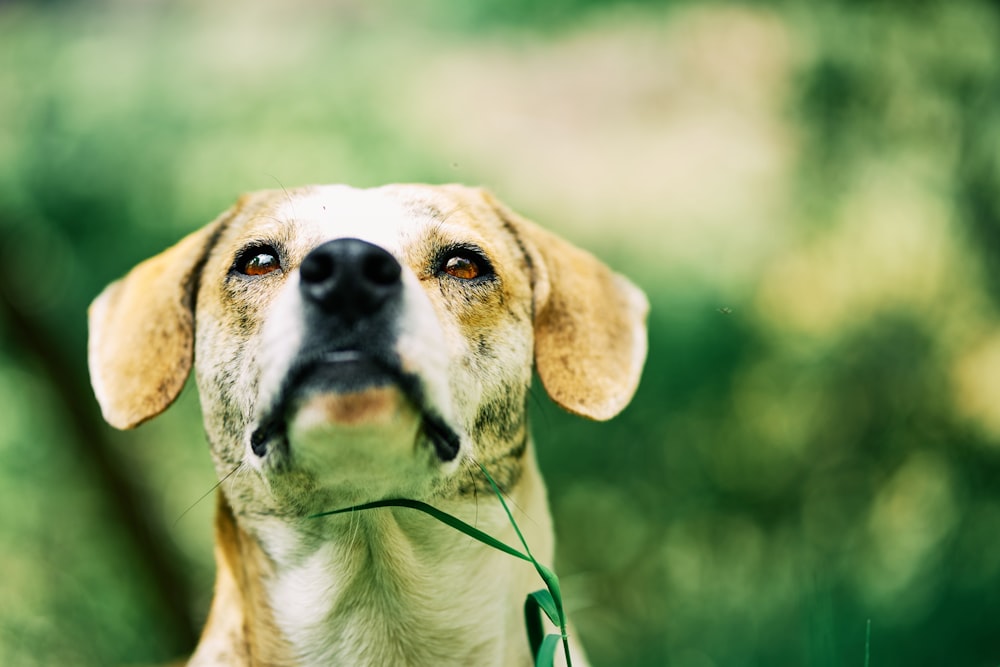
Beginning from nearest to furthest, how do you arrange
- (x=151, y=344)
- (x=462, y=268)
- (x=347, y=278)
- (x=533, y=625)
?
(x=347, y=278)
(x=533, y=625)
(x=462, y=268)
(x=151, y=344)

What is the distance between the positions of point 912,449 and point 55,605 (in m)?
4.65

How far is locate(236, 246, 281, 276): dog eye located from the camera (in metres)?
2.40

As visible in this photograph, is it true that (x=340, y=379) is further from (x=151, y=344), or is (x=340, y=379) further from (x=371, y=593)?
(x=151, y=344)

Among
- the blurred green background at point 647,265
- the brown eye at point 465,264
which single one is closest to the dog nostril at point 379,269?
the brown eye at point 465,264

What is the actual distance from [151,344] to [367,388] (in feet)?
3.25

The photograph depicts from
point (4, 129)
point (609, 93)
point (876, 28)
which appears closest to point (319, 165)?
point (4, 129)

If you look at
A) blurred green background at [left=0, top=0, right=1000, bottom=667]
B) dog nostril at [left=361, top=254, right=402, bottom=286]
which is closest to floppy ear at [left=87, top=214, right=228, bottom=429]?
dog nostril at [left=361, top=254, right=402, bottom=286]

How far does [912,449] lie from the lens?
5.15m

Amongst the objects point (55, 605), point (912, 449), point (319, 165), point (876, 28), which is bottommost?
point (55, 605)

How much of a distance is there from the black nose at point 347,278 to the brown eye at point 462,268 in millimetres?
510

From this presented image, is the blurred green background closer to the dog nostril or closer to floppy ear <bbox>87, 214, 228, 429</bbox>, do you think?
floppy ear <bbox>87, 214, 228, 429</bbox>

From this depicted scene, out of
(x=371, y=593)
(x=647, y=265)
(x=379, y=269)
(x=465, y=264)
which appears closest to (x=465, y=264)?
(x=465, y=264)

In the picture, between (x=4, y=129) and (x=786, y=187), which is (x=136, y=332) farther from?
(x=786, y=187)

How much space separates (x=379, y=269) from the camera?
1934 mm
